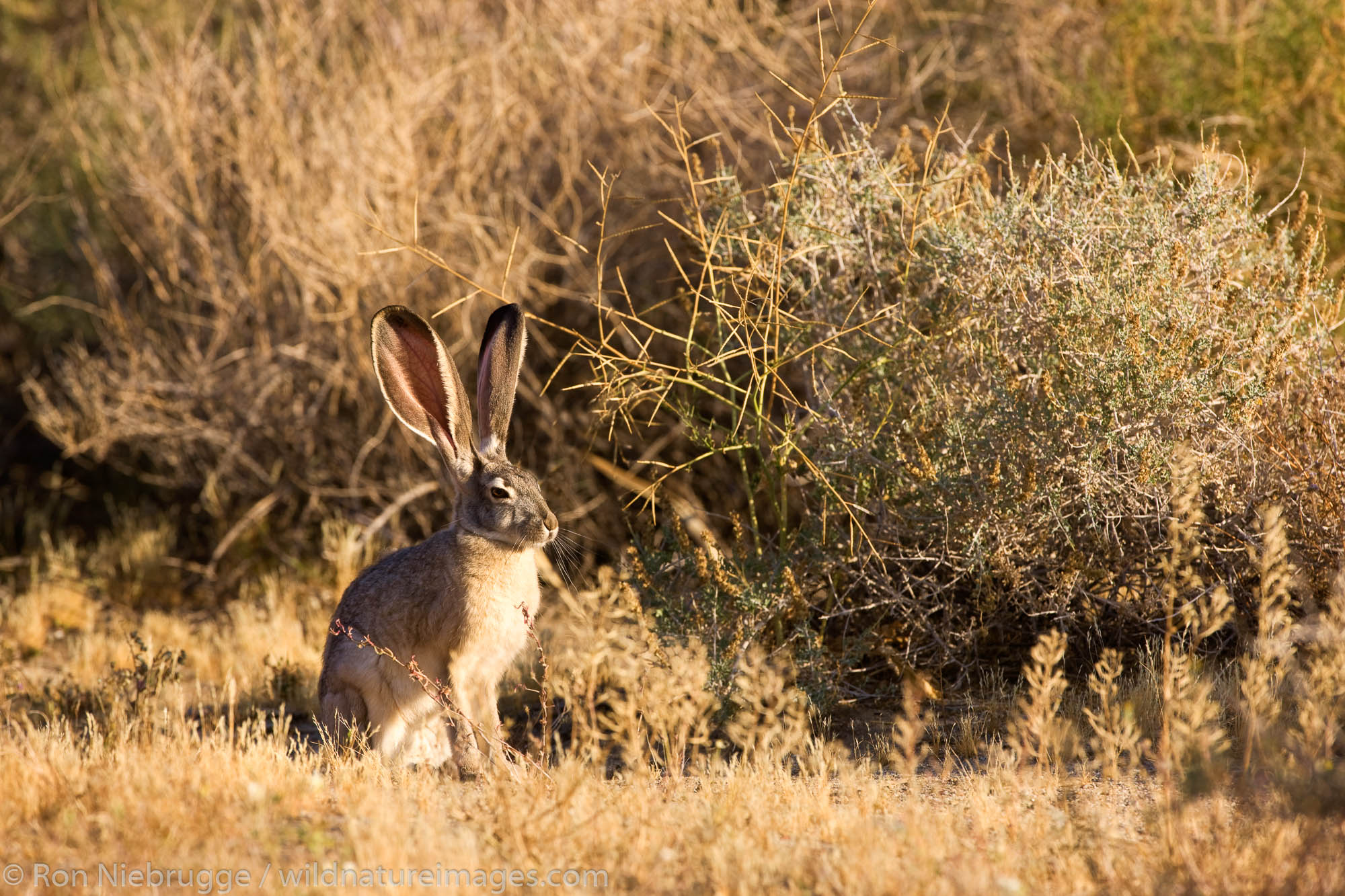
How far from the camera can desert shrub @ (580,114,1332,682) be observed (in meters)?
4.33

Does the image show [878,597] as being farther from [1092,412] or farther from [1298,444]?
[1298,444]

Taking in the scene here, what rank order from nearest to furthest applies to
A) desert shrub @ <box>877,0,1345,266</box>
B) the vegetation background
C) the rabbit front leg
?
the vegetation background → the rabbit front leg → desert shrub @ <box>877,0,1345,266</box>

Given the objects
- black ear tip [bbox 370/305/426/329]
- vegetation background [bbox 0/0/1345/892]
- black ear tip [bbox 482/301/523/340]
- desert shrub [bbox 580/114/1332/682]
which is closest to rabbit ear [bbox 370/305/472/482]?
black ear tip [bbox 370/305/426/329]

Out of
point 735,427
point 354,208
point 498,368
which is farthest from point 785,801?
point 354,208

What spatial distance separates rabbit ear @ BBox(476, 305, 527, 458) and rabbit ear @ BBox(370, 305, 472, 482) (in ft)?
0.24

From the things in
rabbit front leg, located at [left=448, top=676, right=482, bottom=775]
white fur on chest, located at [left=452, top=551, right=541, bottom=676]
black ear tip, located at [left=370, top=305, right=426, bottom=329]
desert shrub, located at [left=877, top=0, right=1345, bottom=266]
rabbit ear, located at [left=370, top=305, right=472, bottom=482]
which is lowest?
rabbit front leg, located at [left=448, top=676, right=482, bottom=775]

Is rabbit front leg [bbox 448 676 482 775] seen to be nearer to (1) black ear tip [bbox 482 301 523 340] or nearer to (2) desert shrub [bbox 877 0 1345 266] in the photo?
(1) black ear tip [bbox 482 301 523 340]

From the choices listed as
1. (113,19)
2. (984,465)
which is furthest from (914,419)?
(113,19)

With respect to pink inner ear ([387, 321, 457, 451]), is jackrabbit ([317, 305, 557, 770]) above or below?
below

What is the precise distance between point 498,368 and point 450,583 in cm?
80

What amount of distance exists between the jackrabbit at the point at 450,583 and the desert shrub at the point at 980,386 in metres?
0.49

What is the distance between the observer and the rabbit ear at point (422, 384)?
14.2 ft

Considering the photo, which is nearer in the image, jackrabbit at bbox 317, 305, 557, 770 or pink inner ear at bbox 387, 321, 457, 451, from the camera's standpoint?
jackrabbit at bbox 317, 305, 557, 770

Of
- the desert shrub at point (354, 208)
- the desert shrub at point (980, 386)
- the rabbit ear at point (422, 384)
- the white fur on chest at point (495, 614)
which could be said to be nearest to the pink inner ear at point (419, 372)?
the rabbit ear at point (422, 384)
